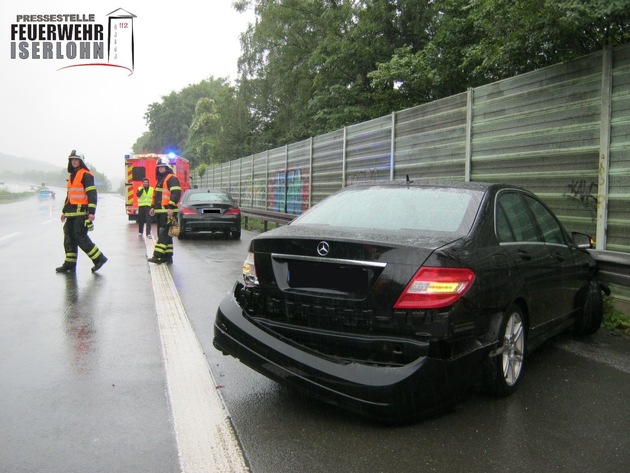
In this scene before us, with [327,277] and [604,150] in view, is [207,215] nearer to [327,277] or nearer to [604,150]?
[604,150]

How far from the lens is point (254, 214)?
61.1ft

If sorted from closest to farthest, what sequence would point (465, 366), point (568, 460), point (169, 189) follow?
point (568, 460) → point (465, 366) → point (169, 189)

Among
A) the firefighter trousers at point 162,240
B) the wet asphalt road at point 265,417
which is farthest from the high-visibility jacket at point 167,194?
the wet asphalt road at point 265,417

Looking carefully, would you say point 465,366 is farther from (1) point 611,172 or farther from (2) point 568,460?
(1) point 611,172

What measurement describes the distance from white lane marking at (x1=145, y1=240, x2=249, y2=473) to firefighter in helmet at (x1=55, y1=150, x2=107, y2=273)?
3899 mm

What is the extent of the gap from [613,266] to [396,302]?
3.47 meters

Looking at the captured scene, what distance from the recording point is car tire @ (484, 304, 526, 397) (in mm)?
3467

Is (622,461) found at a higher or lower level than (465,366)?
lower

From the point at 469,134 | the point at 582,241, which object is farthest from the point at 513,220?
the point at 469,134

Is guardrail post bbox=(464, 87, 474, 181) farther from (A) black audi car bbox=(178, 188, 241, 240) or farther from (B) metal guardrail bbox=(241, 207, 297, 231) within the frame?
(A) black audi car bbox=(178, 188, 241, 240)

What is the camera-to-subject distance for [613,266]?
545 cm

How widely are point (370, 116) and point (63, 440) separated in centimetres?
1746

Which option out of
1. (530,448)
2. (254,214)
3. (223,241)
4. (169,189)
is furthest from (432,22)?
(530,448)

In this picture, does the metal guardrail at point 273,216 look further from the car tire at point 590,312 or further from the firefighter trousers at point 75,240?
the car tire at point 590,312
